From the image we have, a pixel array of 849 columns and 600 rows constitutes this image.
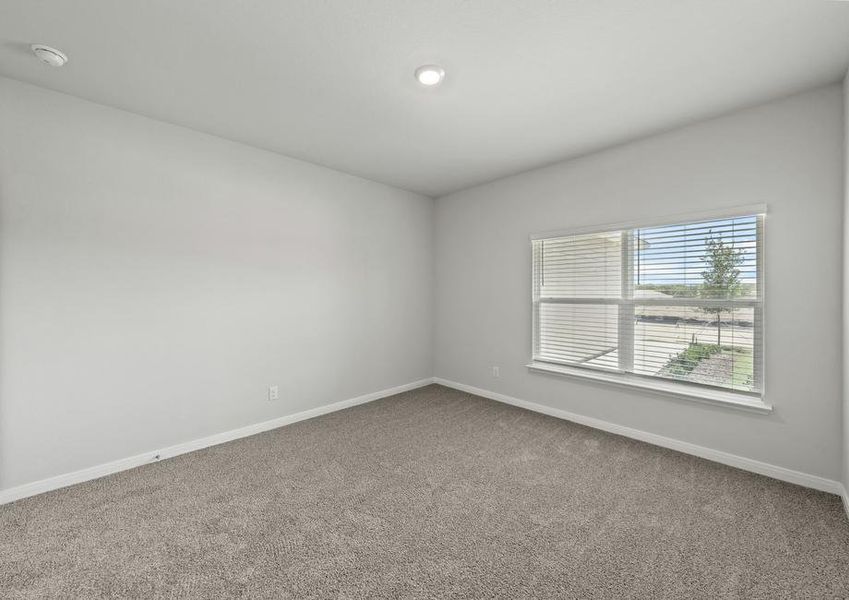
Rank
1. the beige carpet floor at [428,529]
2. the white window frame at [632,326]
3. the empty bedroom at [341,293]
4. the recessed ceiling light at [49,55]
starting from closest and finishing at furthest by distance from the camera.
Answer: the beige carpet floor at [428,529] → the empty bedroom at [341,293] → the recessed ceiling light at [49,55] → the white window frame at [632,326]

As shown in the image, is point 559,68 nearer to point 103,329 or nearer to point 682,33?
point 682,33

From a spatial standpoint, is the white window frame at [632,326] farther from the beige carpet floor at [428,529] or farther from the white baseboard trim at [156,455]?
the white baseboard trim at [156,455]

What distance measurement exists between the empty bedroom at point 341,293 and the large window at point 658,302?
0.07 feet

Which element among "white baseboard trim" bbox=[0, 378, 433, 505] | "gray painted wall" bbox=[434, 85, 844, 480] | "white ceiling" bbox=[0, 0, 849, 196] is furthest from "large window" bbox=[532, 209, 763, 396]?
"white baseboard trim" bbox=[0, 378, 433, 505]

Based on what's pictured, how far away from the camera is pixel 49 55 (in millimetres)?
1979

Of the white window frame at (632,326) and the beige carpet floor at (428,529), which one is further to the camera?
the white window frame at (632,326)

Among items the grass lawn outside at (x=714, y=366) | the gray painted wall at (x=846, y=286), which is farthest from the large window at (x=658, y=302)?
the gray painted wall at (x=846, y=286)

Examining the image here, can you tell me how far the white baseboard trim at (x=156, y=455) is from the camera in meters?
2.29

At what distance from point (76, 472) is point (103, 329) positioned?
98 cm

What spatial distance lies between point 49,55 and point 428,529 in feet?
11.0

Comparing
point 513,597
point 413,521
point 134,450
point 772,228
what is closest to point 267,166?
point 134,450

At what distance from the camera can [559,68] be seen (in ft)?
7.02

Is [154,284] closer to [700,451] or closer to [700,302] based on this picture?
[700,302]

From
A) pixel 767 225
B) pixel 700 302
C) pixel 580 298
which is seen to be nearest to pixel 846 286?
pixel 767 225
